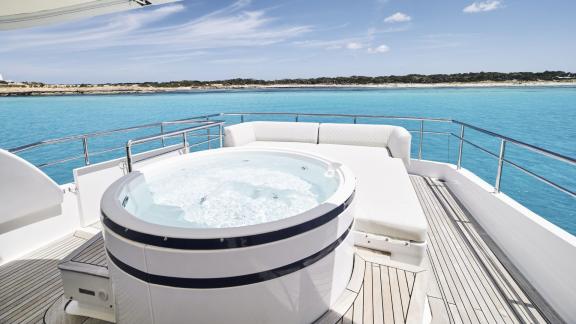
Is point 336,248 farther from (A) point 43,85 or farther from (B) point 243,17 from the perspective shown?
(A) point 43,85

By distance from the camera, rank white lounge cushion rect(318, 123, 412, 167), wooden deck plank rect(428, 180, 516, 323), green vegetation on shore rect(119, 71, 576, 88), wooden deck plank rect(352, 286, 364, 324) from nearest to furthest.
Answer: wooden deck plank rect(352, 286, 364, 324) → wooden deck plank rect(428, 180, 516, 323) → white lounge cushion rect(318, 123, 412, 167) → green vegetation on shore rect(119, 71, 576, 88)

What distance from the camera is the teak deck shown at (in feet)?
4.27

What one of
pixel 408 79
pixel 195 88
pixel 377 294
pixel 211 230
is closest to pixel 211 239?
pixel 211 230

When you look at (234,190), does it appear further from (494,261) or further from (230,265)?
(494,261)

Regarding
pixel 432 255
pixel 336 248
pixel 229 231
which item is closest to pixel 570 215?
pixel 432 255

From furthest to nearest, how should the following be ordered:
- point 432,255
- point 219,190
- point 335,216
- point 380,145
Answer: point 380,145
point 219,190
point 432,255
point 335,216

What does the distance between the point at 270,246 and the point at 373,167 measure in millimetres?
1871

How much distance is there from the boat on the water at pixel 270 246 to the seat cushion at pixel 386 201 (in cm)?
1

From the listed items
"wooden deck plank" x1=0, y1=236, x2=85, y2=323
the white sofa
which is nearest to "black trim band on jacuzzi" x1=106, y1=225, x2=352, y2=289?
the white sofa

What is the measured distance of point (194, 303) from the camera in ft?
3.34

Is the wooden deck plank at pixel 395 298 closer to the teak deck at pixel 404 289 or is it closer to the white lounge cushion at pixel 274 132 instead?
the teak deck at pixel 404 289

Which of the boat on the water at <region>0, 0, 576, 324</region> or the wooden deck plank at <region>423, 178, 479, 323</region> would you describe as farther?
the wooden deck plank at <region>423, 178, 479, 323</region>

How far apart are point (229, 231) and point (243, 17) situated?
9194mm

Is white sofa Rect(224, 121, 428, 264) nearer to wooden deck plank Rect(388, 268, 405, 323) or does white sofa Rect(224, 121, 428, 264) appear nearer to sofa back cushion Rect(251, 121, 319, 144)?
sofa back cushion Rect(251, 121, 319, 144)
